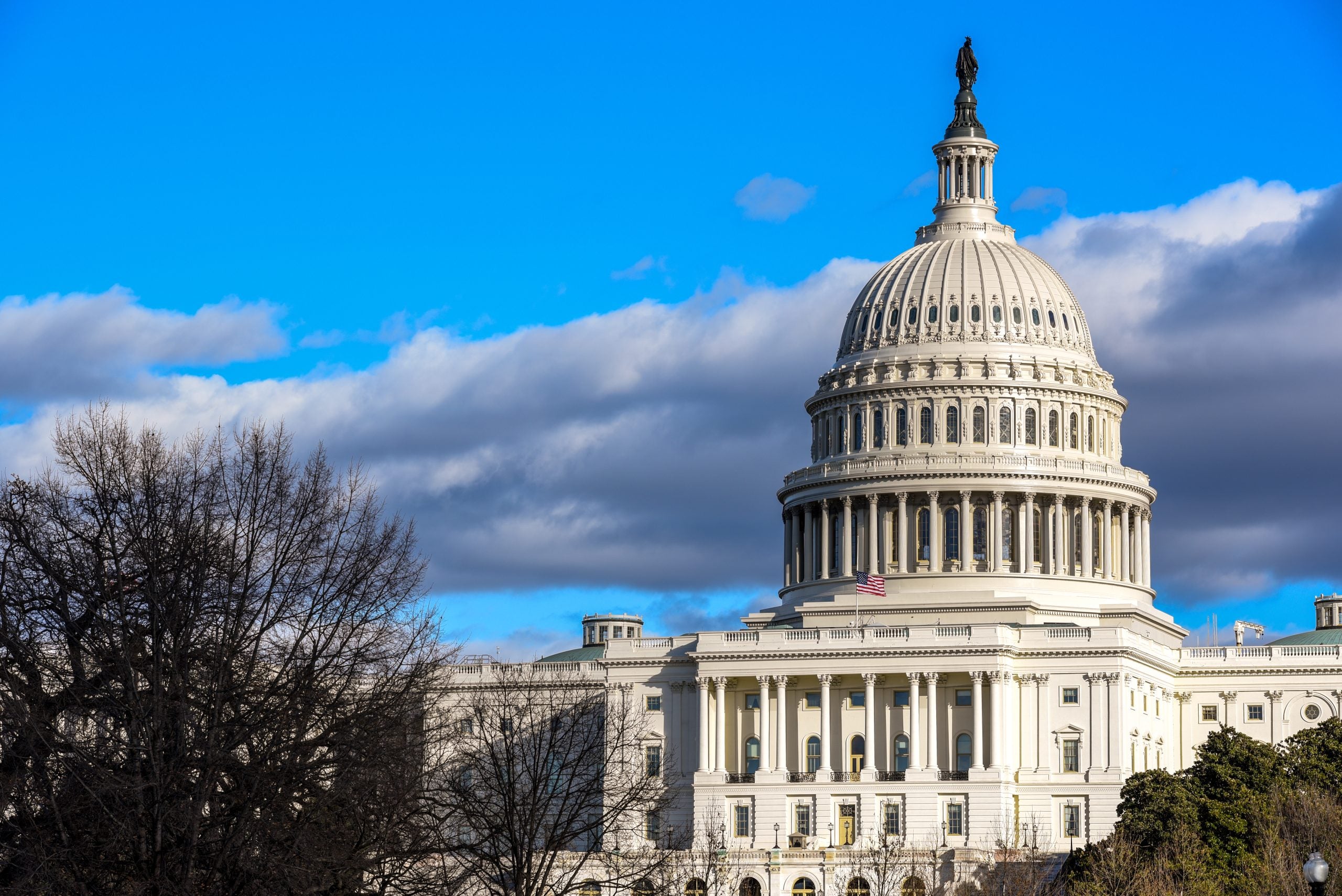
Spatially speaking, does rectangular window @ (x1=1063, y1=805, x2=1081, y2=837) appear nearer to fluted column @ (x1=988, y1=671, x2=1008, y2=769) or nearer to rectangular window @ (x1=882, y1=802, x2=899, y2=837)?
fluted column @ (x1=988, y1=671, x2=1008, y2=769)

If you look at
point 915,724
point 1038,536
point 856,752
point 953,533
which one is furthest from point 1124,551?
point 856,752

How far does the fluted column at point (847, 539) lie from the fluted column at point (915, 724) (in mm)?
23243

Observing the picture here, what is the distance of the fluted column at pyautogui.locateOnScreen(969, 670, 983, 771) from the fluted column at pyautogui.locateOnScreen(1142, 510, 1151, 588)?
104ft

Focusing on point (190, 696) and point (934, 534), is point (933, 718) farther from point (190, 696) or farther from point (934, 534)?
point (190, 696)

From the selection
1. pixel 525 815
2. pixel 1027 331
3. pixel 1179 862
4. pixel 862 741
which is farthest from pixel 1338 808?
pixel 1027 331

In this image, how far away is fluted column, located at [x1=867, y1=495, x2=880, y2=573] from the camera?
18225 centimetres

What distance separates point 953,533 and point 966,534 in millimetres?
2237

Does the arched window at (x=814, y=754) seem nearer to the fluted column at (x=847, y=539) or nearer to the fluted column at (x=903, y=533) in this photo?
the fluted column at (x=903, y=533)

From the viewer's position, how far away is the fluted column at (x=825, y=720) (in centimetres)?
16350

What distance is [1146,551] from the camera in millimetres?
189125

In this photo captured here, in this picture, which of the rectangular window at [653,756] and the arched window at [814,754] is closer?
the arched window at [814,754]

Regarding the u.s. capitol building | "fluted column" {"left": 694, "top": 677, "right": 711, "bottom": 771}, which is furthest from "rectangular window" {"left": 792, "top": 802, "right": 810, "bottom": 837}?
"fluted column" {"left": 694, "top": 677, "right": 711, "bottom": 771}

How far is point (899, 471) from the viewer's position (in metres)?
183

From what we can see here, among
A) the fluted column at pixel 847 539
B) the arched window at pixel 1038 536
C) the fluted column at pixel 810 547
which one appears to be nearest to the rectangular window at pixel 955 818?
the arched window at pixel 1038 536
